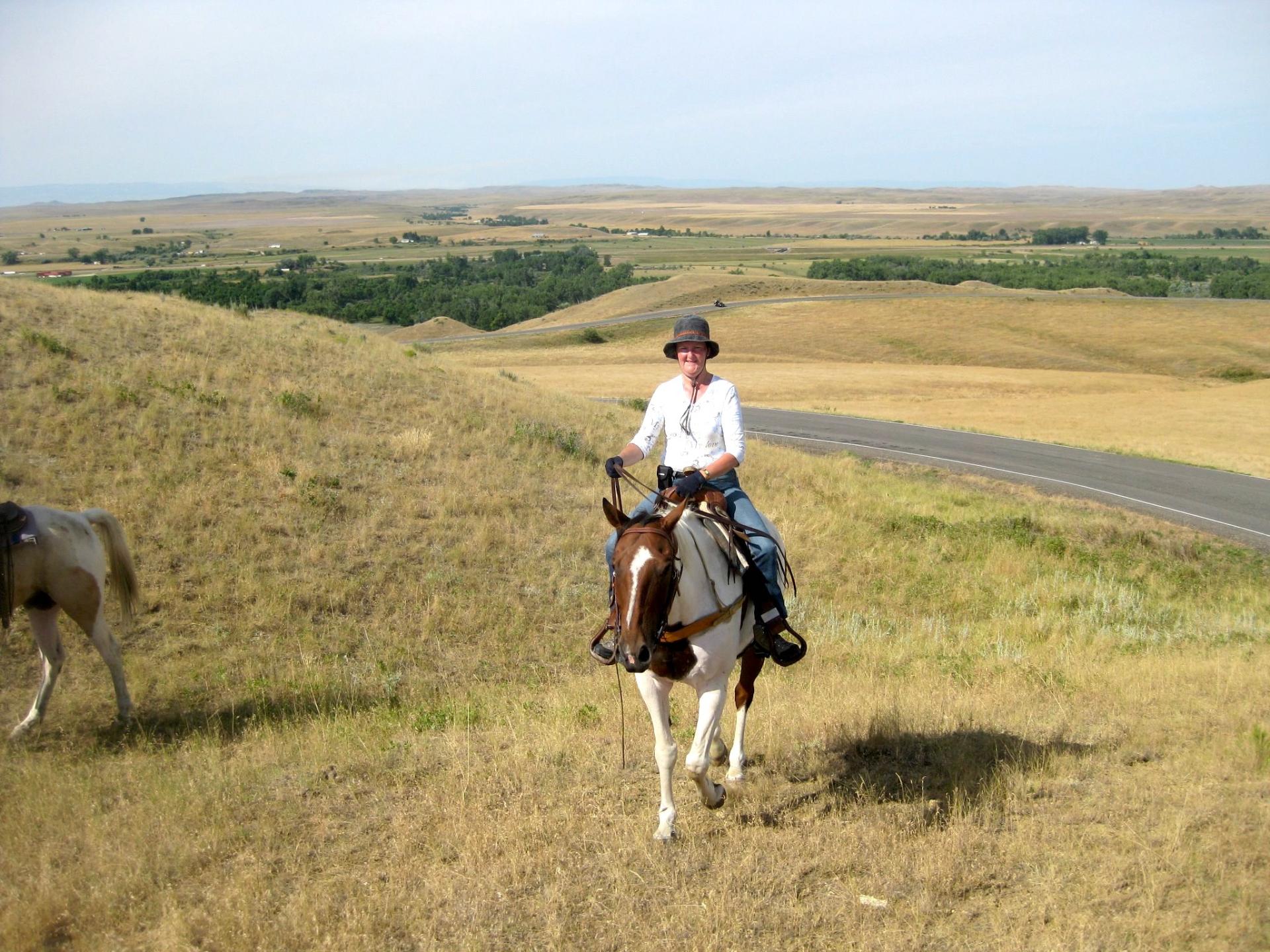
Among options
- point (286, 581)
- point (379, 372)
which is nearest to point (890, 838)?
point (286, 581)

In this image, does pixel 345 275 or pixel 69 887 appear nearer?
pixel 69 887

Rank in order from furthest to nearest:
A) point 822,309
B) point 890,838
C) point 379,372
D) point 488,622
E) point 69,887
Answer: point 822,309 → point 379,372 → point 488,622 → point 890,838 → point 69,887

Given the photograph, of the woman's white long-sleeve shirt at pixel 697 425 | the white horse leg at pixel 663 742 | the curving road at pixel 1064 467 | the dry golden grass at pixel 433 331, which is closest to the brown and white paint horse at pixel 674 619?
the white horse leg at pixel 663 742

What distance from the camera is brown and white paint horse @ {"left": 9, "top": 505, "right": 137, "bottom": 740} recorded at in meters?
8.98

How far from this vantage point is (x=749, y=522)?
7.52 metres

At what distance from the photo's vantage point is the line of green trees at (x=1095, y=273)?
106m

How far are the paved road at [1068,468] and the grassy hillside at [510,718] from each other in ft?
19.2

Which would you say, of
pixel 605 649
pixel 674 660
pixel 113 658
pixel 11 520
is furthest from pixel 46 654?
pixel 674 660

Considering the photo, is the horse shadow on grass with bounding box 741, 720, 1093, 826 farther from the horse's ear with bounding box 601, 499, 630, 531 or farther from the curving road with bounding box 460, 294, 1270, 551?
the curving road with bounding box 460, 294, 1270, 551

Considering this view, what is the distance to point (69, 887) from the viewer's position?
5727 millimetres

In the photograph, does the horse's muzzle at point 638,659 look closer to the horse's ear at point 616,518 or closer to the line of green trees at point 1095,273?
the horse's ear at point 616,518

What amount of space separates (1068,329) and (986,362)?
12.3 meters

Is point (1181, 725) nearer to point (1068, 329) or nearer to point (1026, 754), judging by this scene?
point (1026, 754)

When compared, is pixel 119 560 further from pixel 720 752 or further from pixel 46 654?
pixel 720 752
